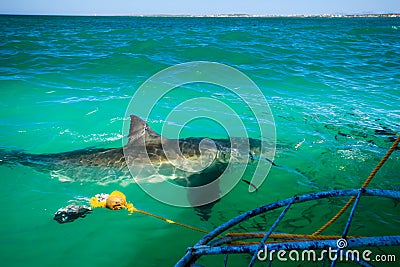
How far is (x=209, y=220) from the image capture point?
4438 mm

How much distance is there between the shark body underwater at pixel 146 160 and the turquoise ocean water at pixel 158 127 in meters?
0.26

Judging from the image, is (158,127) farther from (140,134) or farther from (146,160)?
(146,160)

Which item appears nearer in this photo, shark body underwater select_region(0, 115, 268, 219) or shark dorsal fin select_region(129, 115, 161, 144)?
Answer: shark body underwater select_region(0, 115, 268, 219)

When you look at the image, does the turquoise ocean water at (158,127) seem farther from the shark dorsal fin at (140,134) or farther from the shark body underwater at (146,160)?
the shark dorsal fin at (140,134)

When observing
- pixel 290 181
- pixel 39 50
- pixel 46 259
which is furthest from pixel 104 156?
pixel 39 50

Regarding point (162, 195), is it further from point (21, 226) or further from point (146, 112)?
point (146, 112)

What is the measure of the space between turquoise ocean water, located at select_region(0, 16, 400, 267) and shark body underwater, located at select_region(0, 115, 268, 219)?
0.26m

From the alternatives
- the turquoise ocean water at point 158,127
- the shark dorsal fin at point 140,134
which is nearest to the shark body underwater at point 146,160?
the shark dorsal fin at point 140,134

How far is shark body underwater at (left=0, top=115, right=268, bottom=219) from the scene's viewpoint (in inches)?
225

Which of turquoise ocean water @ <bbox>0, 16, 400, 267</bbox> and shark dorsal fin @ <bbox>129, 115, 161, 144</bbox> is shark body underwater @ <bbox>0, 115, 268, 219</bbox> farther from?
turquoise ocean water @ <bbox>0, 16, 400, 267</bbox>

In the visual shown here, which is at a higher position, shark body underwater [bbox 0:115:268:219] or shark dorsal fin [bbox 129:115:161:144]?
shark dorsal fin [bbox 129:115:161:144]

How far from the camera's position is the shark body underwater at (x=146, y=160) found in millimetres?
5711

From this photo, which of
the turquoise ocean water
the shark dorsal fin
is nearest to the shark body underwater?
the shark dorsal fin

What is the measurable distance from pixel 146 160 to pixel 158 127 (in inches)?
103
